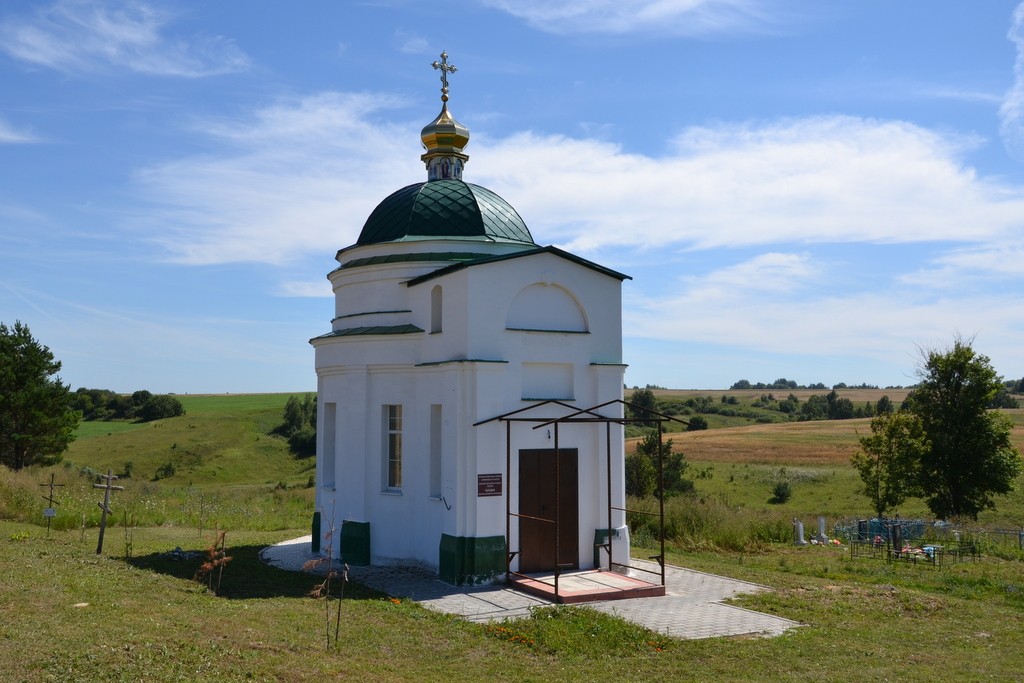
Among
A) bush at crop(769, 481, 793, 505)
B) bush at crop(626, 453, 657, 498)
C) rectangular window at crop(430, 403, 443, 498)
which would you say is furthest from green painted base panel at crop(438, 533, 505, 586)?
bush at crop(769, 481, 793, 505)

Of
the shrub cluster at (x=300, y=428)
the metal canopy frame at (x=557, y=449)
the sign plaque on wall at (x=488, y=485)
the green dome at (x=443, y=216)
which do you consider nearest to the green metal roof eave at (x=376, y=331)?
the green dome at (x=443, y=216)

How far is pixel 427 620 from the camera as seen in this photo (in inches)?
459

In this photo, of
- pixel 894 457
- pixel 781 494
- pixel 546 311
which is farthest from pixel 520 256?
pixel 781 494

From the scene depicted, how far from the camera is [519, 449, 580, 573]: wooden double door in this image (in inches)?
590

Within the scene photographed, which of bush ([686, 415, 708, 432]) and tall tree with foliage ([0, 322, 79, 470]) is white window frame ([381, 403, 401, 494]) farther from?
tall tree with foliage ([0, 322, 79, 470])

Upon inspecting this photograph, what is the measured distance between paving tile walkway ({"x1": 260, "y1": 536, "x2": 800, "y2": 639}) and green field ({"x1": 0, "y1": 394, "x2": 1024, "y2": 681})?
0.48 meters

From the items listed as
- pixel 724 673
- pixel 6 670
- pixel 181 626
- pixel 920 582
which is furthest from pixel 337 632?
pixel 920 582

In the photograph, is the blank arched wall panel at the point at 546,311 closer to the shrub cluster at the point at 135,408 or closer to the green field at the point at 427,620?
the green field at the point at 427,620

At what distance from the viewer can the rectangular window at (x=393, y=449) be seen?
16344 mm

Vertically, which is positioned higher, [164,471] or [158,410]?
[158,410]

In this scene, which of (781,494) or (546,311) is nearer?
(546,311)

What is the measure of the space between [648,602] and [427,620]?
12.5ft

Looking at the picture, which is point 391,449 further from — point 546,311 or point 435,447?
point 546,311

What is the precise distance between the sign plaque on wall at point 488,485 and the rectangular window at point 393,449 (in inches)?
99.2
